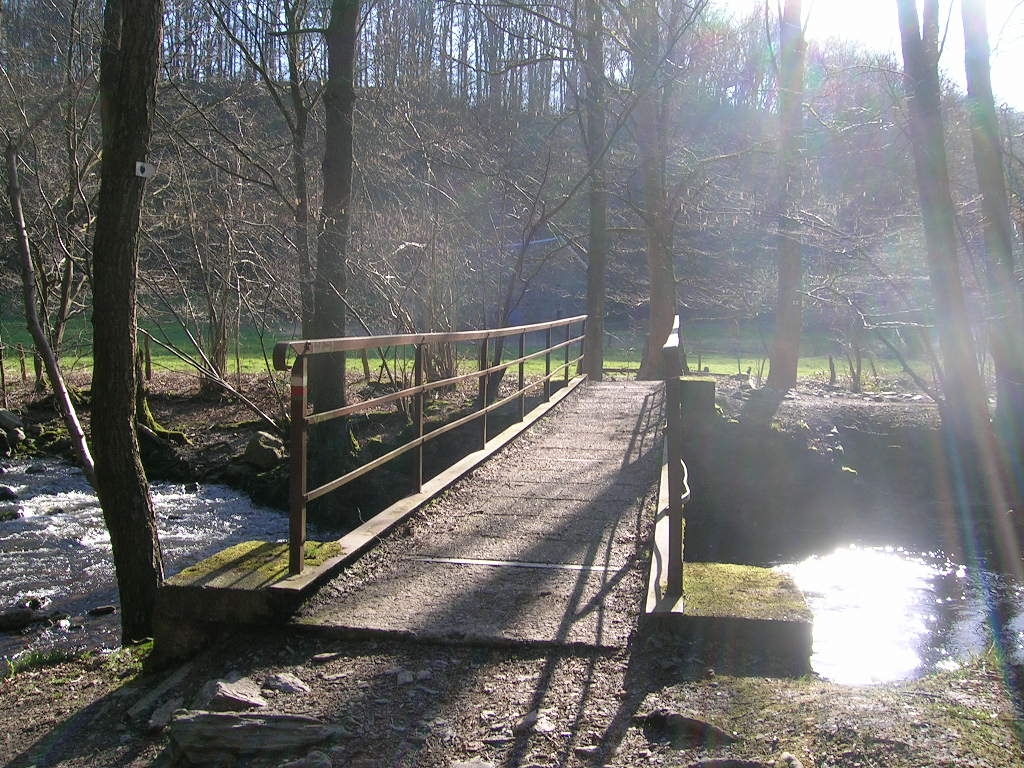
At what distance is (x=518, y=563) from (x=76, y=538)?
7989 millimetres

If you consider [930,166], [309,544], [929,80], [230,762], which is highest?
[929,80]

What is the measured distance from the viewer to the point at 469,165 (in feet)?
53.1

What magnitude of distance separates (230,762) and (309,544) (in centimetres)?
183

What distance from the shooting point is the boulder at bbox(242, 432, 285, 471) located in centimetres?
1529

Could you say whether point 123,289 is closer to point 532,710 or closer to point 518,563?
point 518,563

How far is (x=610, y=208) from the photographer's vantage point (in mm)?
25031

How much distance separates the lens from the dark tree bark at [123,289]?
6.42 metres

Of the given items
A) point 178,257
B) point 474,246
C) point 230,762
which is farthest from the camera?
point 178,257

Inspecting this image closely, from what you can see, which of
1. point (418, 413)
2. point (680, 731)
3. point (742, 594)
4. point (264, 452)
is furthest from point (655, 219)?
point (680, 731)

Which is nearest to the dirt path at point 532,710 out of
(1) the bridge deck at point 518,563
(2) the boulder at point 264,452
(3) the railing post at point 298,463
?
(1) the bridge deck at point 518,563

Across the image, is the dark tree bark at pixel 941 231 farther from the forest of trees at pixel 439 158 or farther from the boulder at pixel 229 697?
the boulder at pixel 229 697

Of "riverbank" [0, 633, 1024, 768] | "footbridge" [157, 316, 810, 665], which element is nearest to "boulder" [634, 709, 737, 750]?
"riverbank" [0, 633, 1024, 768]

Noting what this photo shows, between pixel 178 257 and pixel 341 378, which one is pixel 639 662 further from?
pixel 178 257

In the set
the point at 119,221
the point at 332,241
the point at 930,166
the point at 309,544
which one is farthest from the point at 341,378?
the point at 930,166
